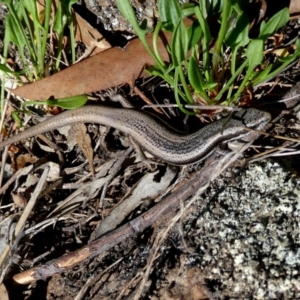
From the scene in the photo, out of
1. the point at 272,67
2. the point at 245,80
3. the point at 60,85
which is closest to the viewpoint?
the point at 245,80

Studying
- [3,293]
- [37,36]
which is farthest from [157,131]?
[3,293]

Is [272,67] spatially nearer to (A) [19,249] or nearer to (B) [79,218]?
(B) [79,218]

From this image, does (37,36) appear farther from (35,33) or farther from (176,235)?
(176,235)

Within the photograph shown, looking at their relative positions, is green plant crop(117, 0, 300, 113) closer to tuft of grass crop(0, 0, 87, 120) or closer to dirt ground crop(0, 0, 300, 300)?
dirt ground crop(0, 0, 300, 300)

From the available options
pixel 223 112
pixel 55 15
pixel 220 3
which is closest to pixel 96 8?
pixel 55 15

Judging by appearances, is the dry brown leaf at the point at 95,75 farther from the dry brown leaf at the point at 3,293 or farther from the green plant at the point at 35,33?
the dry brown leaf at the point at 3,293

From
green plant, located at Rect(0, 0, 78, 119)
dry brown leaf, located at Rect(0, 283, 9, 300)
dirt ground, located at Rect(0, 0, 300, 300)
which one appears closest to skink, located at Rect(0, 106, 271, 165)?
dirt ground, located at Rect(0, 0, 300, 300)
